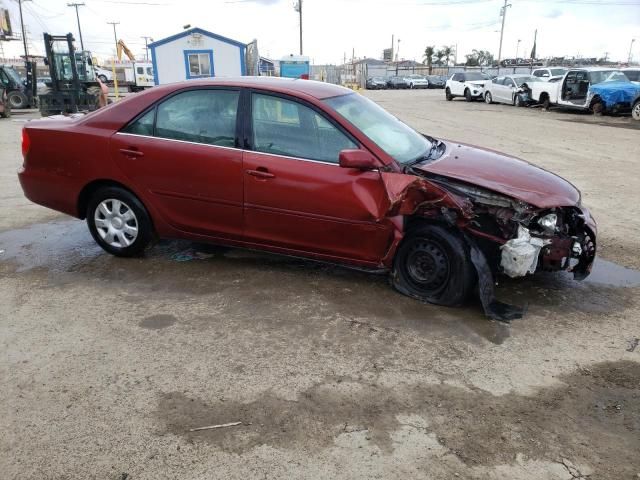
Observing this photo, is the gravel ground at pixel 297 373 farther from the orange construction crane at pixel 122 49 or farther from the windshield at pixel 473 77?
the orange construction crane at pixel 122 49

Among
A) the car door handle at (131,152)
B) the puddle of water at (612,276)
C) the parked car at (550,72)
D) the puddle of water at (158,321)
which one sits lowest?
the puddle of water at (612,276)

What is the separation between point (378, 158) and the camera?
13.0ft

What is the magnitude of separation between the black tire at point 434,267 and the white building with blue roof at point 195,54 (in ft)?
56.0

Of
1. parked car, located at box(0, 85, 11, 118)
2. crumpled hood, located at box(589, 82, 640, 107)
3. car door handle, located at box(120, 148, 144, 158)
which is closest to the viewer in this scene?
car door handle, located at box(120, 148, 144, 158)

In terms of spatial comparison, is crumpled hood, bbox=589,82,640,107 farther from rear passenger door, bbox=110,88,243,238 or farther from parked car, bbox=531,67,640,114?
rear passenger door, bbox=110,88,243,238

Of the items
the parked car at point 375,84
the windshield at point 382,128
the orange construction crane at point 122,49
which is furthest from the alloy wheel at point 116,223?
the parked car at point 375,84

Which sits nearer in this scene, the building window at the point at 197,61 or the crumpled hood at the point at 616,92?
the crumpled hood at the point at 616,92

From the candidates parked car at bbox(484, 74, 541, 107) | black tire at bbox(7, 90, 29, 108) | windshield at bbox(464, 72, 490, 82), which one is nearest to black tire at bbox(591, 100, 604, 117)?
parked car at bbox(484, 74, 541, 107)

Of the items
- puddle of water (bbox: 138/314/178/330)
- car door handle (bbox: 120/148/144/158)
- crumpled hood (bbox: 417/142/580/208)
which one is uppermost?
car door handle (bbox: 120/148/144/158)

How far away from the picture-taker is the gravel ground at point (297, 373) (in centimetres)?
249

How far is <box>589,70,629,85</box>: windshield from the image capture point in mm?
19108

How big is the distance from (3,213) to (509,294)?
6194 mm

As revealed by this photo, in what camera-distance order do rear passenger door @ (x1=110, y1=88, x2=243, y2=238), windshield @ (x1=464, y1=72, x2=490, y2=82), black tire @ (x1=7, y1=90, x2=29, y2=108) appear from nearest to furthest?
rear passenger door @ (x1=110, y1=88, x2=243, y2=238) < black tire @ (x1=7, y1=90, x2=29, y2=108) < windshield @ (x1=464, y1=72, x2=490, y2=82)

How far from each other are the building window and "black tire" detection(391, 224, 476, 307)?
17371 millimetres
